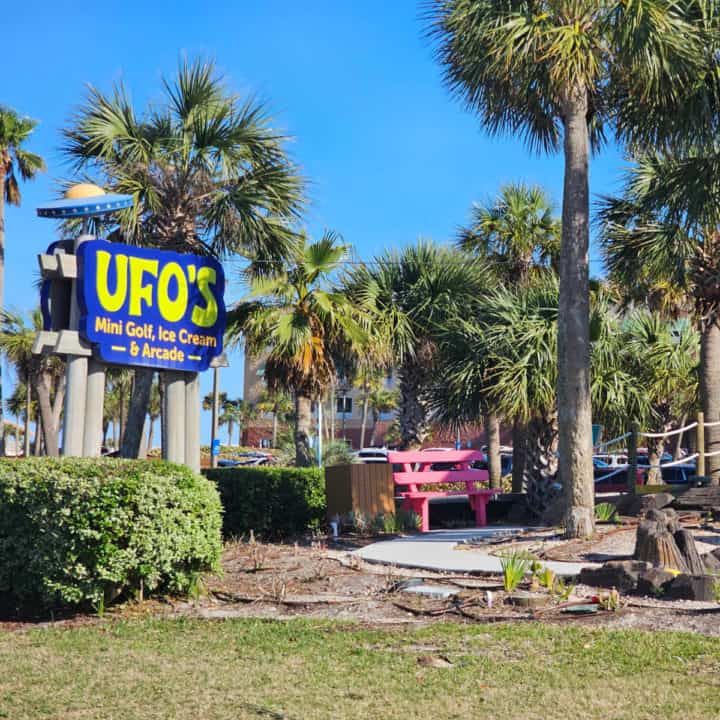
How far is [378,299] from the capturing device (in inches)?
774

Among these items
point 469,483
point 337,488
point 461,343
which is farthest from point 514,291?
point 337,488

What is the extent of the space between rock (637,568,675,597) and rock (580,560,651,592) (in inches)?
5.6

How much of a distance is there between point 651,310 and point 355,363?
8.48 meters

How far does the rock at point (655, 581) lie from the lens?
808cm

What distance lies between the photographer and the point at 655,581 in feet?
26.5

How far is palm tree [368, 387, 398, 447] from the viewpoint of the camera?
7788cm

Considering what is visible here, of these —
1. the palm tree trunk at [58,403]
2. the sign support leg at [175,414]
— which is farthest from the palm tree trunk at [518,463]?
the palm tree trunk at [58,403]

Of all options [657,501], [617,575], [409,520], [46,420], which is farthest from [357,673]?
[46,420]

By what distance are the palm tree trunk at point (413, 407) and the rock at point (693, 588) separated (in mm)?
11958

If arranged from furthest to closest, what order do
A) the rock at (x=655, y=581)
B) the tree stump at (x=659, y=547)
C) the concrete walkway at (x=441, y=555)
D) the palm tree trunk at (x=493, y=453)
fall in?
the palm tree trunk at (x=493, y=453), the concrete walkway at (x=441, y=555), the tree stump at (x=659, y=547), the rock at (x=655, y=581)

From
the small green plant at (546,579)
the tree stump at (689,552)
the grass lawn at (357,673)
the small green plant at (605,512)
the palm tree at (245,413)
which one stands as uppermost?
the palm tree at (245,413)

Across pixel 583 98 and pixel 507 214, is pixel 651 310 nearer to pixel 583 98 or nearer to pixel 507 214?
pixel 507 214

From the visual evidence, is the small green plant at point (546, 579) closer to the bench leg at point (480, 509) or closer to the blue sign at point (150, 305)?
the blue sign at point (150, 305)

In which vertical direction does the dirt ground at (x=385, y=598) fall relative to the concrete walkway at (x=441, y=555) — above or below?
below
